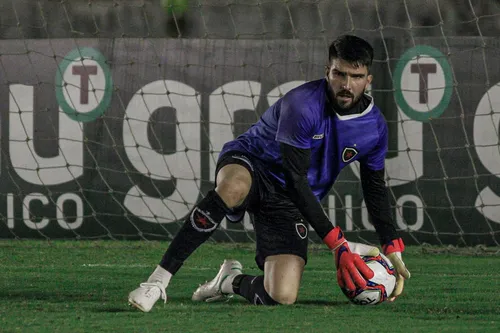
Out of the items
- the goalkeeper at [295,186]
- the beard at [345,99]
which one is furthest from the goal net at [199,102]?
the beard at [345,99]

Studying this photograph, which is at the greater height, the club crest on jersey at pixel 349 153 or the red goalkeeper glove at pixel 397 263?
the club crest on jersey at pixel 349 153

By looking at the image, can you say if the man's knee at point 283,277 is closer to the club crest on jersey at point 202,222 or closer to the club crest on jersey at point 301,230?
the club crest on jersey at point 301,230

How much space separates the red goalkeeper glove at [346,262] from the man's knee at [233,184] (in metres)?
0.44

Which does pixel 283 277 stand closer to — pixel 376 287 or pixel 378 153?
pixel 376 287

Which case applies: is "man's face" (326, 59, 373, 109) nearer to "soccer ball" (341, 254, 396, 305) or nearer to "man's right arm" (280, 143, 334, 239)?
"man's right arm" (280, 143, 334, 239)

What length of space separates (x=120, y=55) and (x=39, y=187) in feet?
3.61

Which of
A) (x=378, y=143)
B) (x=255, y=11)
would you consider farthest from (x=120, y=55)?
(x=378, y=143)

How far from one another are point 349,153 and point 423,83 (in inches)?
108

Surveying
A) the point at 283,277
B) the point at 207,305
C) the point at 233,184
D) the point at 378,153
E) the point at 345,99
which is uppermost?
the point at 345,99

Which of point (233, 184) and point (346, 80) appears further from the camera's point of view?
point (233, 184)

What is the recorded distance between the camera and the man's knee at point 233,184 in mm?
4090

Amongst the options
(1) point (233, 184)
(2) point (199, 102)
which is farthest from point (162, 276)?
(2) point (199, 102)

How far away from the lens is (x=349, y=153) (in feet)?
14.4

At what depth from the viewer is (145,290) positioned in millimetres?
3828
